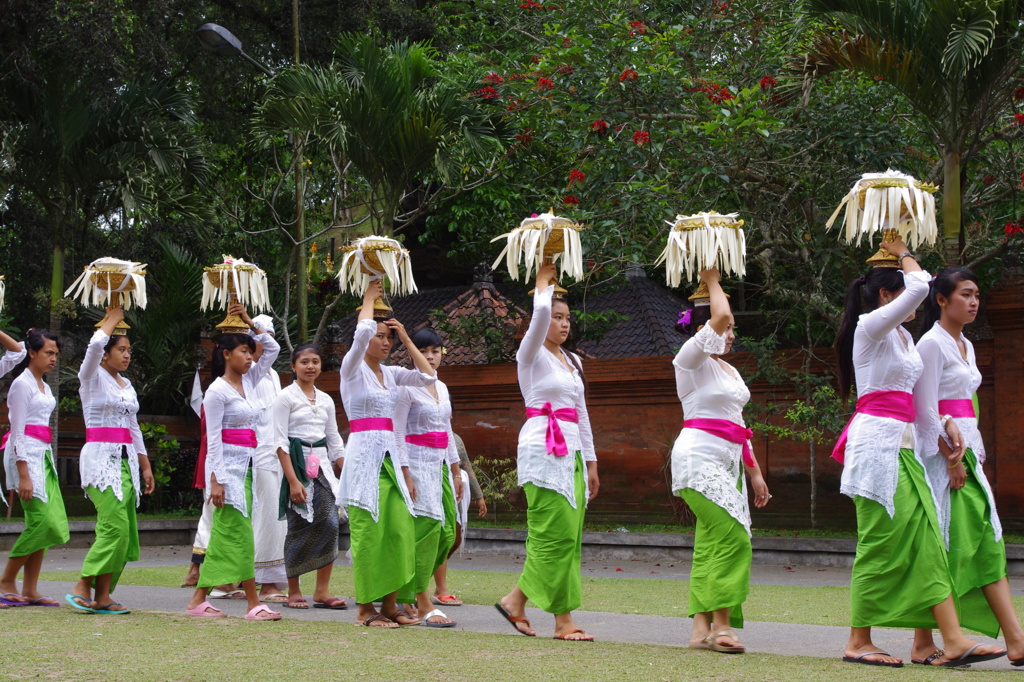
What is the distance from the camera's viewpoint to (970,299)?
19.2ft

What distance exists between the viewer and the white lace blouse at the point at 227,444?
7.44 m

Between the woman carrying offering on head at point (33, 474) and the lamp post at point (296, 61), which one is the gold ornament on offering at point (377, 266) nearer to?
the woman carrying offering on head at point (33, 474)

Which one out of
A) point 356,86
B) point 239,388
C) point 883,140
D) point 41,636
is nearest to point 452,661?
point 41,636

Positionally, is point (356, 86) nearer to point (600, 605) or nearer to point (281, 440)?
point (281, 440)

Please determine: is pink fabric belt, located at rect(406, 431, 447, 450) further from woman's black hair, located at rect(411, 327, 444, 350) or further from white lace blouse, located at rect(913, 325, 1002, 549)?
white lace blouse, located at rect(913, 325, 1002, 549)

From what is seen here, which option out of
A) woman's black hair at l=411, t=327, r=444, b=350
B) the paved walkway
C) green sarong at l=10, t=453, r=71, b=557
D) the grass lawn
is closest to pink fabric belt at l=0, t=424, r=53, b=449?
green sarong at l=10, t=453, r=71, b=557

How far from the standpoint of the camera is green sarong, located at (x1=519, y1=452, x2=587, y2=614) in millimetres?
6367

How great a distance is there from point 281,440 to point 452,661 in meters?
3.40

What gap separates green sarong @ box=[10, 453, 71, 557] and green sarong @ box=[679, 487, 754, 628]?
14.6 feet

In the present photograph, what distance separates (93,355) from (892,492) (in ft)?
16.4

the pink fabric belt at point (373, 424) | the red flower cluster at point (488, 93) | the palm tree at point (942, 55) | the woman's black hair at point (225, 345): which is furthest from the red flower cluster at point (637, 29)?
the pink fabric belt at point (373, 424)

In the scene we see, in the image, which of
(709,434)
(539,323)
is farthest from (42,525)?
(709,434)

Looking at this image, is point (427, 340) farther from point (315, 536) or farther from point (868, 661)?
point (868, 661)

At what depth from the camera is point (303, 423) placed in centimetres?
852
